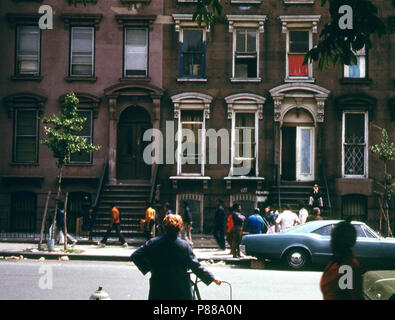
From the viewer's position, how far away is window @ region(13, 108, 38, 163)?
25.0 m

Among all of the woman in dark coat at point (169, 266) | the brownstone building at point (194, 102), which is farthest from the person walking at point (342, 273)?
the brownstone building at point (194, 102)

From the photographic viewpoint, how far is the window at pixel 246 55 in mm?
24828

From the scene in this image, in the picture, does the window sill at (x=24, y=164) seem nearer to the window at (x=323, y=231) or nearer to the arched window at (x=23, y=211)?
the arched window at (x=23, y=211)

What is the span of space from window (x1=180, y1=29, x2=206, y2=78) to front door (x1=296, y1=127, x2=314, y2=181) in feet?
16.7

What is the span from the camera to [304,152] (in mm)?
24688

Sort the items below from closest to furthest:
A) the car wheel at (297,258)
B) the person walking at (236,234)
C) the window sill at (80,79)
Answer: the car wheel at (297,258) < the person walking at (236,234) < the window sill at (80,79)

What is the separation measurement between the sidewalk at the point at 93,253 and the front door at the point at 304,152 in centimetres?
610

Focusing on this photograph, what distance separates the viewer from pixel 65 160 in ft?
61.5

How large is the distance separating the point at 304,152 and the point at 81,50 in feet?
35.0

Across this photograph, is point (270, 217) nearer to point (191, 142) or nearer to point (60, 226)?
point (191, 142)

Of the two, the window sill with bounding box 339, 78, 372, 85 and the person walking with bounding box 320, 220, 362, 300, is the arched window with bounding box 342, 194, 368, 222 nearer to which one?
the window sill with bounding box 339, 78, 372, 85

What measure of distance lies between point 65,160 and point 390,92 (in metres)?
14.0

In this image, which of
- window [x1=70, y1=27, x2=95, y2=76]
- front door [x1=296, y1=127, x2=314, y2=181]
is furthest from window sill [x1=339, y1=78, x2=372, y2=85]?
window [x1=70, y1=27, x2=95, y2=76]
